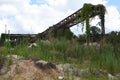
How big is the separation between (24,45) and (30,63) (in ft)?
6.09

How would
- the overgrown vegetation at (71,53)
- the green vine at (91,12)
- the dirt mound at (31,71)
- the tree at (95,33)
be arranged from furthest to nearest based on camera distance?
the green vine at (91,12) → the tree at (95,33) → the overgrown vegetation at (71,53) → the dirt mound at (31,71)

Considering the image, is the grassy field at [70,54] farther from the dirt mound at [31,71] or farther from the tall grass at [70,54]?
the dirt mound at [31,71]

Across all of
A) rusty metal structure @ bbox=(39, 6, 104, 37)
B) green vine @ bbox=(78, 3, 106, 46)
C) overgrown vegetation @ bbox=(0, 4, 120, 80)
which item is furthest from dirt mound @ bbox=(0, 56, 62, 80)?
green vine @ bbox=(78, 3, 106, 46)

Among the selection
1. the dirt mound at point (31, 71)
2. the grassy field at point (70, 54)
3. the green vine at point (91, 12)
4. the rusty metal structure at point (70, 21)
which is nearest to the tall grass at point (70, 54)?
the grassy field at point (70, 54)

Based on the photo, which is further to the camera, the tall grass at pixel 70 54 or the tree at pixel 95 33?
the tree at pixel 95 33

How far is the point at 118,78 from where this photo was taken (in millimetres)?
10438

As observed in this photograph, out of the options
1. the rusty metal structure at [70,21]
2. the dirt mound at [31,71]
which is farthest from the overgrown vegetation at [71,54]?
the rusty metal structure at [70,21]

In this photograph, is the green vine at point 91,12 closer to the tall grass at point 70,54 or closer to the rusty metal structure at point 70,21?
the rusty metal structure at point 70,21

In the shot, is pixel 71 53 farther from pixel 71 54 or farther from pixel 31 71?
pixel 31 71

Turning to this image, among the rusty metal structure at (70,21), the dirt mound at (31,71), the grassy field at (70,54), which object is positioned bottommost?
the dirt mound at (31,71)

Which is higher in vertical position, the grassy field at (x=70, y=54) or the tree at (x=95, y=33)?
the tree at (x=95, y=33)

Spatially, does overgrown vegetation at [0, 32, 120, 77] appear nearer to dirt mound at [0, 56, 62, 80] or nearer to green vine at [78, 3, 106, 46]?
dirt mound at [0, 56, 62, 80]

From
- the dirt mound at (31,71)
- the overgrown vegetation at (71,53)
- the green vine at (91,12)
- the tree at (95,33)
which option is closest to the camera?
the dirt mound at (31,71)

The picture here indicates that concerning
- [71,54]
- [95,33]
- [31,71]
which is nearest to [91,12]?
[95,33]
